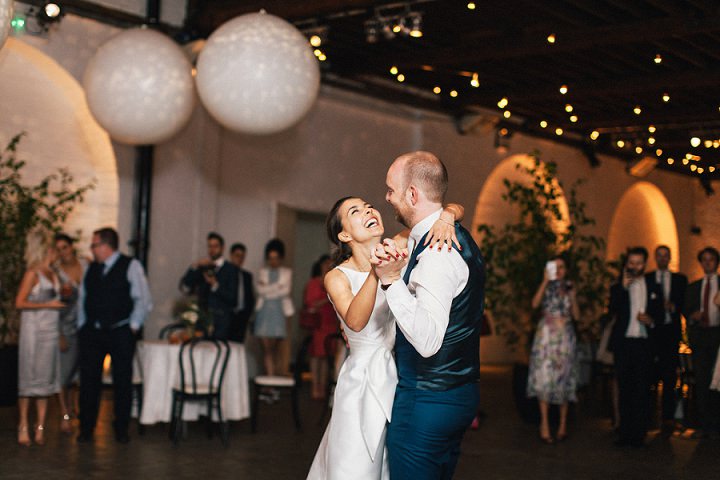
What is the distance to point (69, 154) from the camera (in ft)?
30.0

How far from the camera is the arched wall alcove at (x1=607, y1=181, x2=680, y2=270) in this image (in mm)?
17391

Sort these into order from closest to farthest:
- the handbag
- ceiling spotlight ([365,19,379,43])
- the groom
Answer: the groom → ceiling spotlight ([365,19,379,43]) → the handbag

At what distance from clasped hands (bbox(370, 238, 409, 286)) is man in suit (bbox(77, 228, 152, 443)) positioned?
177 inches

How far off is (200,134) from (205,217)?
35.5 inches

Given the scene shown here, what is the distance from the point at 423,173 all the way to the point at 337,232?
0.64 meters

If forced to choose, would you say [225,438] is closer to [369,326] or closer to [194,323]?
[194,323]

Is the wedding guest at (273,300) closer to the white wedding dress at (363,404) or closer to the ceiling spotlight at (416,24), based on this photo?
the ceiling spotlight at (416,24)

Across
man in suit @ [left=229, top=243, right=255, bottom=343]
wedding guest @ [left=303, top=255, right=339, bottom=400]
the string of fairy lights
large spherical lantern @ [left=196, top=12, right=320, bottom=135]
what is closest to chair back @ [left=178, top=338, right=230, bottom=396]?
large spherical lantern @ [left=196, top=12, right=320, bottom=135]

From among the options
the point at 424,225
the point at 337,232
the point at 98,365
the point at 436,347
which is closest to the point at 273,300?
the point at 98,365

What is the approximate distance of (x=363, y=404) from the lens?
3.10 metres

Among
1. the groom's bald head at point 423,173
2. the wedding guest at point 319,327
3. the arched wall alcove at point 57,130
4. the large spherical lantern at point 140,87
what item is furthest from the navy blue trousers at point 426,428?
the arched wall alcove at point 57,130

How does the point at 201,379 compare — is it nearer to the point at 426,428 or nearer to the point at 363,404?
the point at 363,404

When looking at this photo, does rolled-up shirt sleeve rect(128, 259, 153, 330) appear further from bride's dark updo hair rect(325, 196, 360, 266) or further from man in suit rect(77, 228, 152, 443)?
bride's dark updo hair rect(325, 196, 360, 266)

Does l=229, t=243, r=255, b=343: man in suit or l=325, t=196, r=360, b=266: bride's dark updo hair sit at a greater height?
l=325, t=196, r=360, b=266: bride's dark updo hair
